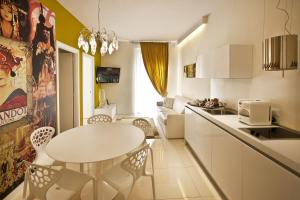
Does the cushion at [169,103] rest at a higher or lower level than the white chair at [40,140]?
higher

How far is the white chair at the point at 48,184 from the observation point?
154 centimetres

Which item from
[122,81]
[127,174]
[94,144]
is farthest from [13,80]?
[122,81]

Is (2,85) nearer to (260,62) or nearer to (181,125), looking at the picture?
(260,62)

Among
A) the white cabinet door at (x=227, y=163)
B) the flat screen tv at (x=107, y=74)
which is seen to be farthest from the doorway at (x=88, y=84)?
the white cabinet door at (x=227, y=163)

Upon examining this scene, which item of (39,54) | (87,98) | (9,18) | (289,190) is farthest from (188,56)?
(289,190)

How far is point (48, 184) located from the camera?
1.55 m

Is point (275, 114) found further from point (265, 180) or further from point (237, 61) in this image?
point (265, 180)

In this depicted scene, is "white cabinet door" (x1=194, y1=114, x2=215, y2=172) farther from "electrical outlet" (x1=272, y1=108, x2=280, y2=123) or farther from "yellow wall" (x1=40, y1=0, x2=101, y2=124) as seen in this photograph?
"yellow wall" (x1=40, y1=0, x2=101, y2=124)

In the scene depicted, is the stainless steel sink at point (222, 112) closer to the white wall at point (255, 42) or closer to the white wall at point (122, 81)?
the white wall at point (255, 42)

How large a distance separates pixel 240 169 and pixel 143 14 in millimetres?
3382

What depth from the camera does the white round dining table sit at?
5.88 feet

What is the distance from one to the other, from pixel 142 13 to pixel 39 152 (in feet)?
10.1

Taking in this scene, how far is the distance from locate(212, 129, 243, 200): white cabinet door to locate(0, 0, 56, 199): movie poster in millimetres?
2371

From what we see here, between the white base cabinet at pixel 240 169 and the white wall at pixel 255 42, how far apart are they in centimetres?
62
